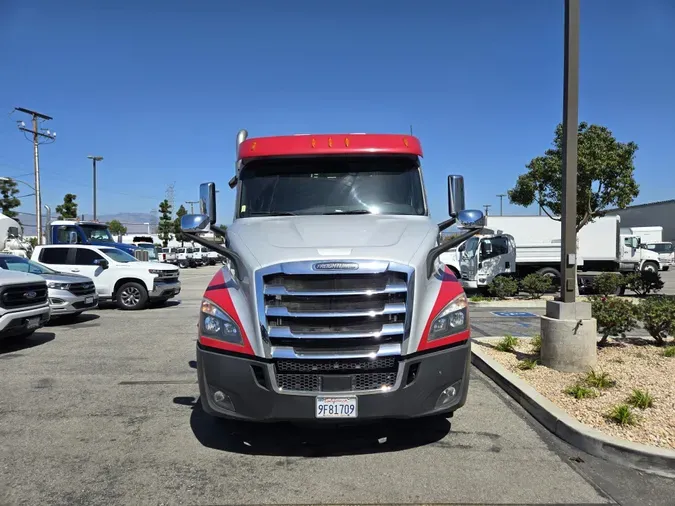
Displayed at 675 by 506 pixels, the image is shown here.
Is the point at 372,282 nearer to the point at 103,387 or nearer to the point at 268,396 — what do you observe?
the point at 268,396

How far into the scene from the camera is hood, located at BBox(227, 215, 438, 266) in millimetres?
3832

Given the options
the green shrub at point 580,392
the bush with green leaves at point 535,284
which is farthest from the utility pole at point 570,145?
the bush with green leaves at point 535,284

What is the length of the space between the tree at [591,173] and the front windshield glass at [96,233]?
765 inches

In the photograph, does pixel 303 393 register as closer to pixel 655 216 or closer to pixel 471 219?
pixel 471 219

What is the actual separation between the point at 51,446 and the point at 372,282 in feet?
10.1

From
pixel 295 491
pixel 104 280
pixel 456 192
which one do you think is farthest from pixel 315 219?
pixel 104 280

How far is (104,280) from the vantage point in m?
14.0

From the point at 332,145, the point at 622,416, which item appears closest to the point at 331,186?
the point at 332,145

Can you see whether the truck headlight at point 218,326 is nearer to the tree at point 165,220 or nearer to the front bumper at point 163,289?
the front bumper at point 163,289

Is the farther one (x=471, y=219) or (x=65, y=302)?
(x=65, y=302)

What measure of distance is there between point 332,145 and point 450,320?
7.91ft

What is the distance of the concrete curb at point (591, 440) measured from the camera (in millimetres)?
3795

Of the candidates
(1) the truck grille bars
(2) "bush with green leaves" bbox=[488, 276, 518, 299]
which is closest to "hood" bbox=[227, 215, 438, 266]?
(1) the truck grille bars

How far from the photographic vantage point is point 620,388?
5332 millimetres
